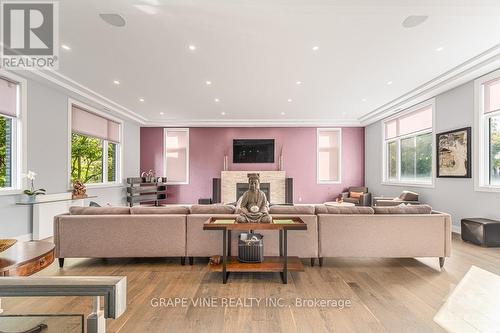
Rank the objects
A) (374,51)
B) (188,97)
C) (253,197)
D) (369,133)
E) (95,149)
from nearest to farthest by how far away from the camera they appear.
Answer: (253,197), (374,51), (188,97), (95,149), (369,133)

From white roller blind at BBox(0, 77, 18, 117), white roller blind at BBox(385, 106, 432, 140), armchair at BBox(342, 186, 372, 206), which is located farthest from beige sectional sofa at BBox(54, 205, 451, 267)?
armchair at BBox(342, 186, 372, 206)

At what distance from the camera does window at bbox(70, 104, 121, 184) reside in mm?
5912

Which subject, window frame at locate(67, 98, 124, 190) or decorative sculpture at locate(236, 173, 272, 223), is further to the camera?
window frame at locate(67, 98, 124, 190)

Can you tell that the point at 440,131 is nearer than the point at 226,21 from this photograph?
No

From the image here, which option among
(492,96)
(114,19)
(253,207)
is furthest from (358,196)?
(114,19)

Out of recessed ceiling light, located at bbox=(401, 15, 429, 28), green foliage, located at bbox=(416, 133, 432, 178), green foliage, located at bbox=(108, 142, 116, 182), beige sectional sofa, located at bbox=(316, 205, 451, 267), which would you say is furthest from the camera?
green foliage, located at bbox=(108, 142, 116, 182)

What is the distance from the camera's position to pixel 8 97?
417cm

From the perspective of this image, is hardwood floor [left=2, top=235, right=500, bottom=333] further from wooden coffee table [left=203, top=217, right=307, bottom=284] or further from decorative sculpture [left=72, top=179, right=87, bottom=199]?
decorative sculpture [left=72, top=179, right=87, bottom=199]

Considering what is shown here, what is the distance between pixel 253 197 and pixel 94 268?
2347 millimetres

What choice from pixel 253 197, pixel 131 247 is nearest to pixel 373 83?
pixel 253 197

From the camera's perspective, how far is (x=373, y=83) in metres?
5.17

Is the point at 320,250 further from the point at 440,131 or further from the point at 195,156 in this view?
the point at 195,156

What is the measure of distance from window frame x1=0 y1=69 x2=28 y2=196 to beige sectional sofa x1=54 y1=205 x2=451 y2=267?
1859 millimetres

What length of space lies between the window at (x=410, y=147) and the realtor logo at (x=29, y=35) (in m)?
7.24
